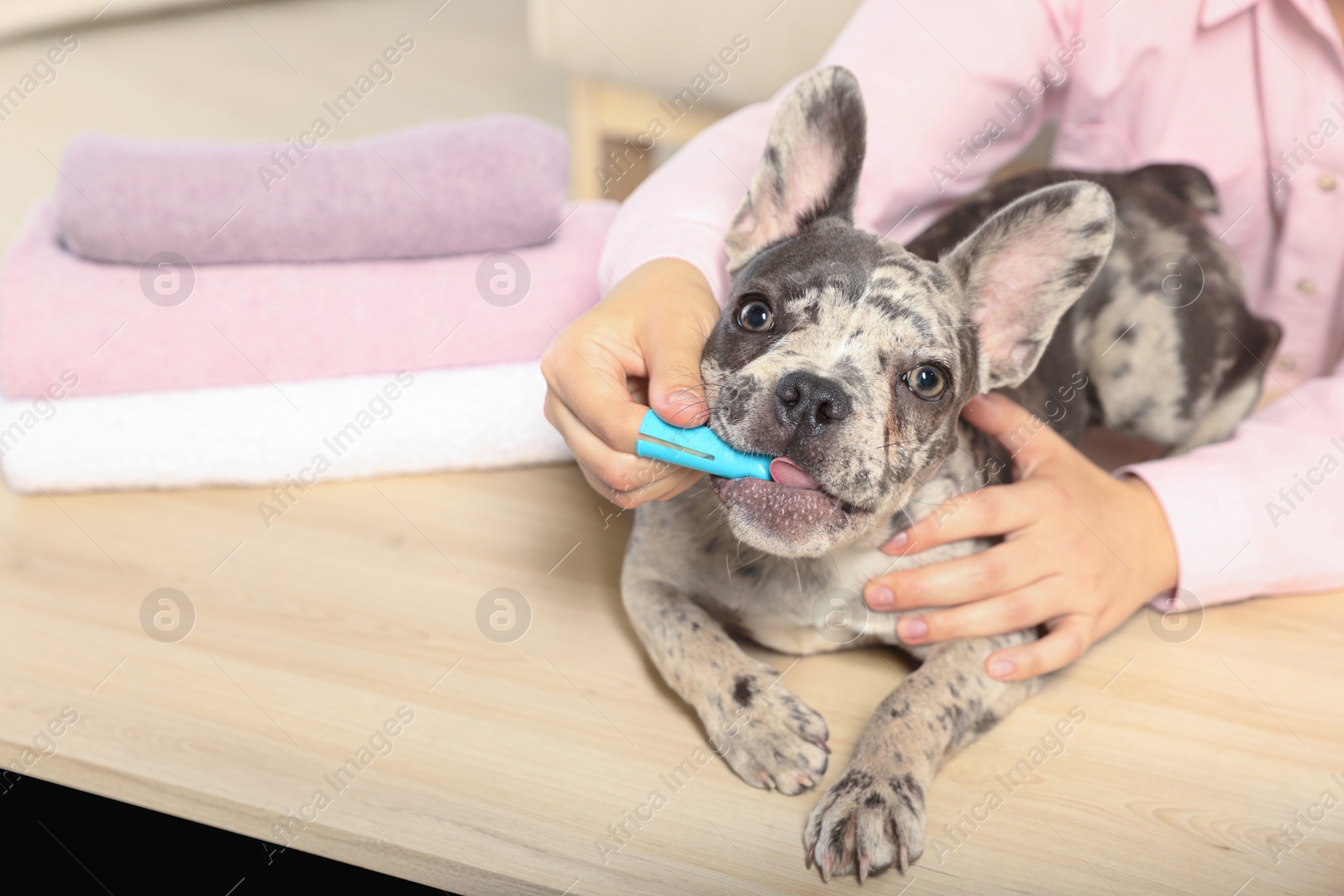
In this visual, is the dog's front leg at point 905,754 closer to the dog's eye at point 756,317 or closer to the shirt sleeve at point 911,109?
the dog's eye at point 756,317

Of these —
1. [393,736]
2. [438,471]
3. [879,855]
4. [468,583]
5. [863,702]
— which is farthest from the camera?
[438,471]

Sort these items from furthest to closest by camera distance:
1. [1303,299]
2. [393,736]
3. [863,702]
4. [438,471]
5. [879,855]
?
[1303,299] < [438,471] < [863,702] < [393,736] < [879,855]

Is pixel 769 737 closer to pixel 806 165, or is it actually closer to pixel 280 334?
pixel 806 165

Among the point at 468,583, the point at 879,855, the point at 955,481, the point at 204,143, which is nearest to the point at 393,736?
the point at 468,583

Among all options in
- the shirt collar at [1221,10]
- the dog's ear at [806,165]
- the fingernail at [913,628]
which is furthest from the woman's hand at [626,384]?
the shirt collar at [1221,10]

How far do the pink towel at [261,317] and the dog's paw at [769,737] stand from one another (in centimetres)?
110

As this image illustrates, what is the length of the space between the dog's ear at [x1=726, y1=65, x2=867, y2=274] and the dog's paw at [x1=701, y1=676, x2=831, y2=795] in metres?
0.84

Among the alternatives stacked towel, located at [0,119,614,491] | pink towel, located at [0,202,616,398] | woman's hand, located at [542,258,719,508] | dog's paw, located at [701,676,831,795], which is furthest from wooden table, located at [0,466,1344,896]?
woman's hand, located at [542,258,719,508]

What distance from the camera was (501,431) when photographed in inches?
101

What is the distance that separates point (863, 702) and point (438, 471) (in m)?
1.18

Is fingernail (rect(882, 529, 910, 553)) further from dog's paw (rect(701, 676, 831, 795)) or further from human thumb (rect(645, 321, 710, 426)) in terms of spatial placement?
human thumb (rect(645, 321, 710, 426))

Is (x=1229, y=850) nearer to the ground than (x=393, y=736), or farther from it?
nearer to the ground

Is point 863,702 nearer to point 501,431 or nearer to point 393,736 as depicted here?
point 393,736

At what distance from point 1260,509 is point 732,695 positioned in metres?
1.23
